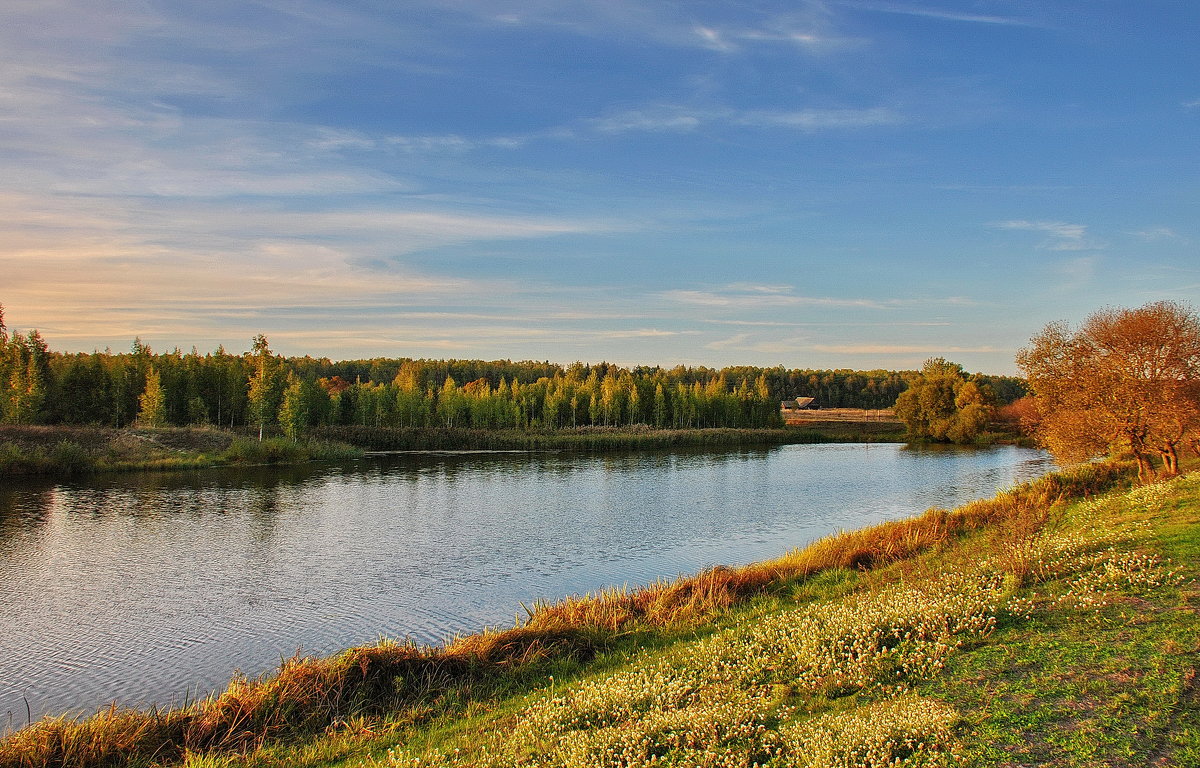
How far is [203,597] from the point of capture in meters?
17.9

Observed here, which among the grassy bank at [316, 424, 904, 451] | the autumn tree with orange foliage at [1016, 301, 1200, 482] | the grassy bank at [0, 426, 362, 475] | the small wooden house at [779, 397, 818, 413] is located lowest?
the grassy bank at [316, 424, 904, 451]

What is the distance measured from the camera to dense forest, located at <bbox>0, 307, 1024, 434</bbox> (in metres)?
65.3

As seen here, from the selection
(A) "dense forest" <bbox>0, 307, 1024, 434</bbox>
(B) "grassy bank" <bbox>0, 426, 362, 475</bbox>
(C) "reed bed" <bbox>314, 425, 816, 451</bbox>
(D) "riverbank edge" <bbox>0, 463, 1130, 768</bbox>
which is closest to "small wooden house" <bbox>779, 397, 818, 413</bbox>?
(A) "dense forest" <bbox>0, 307, 1024, 434</bbox>

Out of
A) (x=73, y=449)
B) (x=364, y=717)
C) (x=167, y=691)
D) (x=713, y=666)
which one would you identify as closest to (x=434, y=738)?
(x=364, y=717)

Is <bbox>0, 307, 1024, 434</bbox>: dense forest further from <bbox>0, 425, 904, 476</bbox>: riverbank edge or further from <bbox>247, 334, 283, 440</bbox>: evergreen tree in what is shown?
<bbox>0, 425, 904, 476</bbox>: riverbank edge

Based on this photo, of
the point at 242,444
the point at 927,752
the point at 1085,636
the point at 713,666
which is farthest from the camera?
the point at 242,444

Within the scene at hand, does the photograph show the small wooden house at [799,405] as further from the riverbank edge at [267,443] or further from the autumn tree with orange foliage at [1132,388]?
the autumn tree with orange foliage at [1132,388]

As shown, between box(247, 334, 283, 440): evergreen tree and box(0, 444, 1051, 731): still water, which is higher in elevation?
box(247, 334, 283, 440): evergreen tree

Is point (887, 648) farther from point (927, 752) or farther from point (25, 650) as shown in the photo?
point (25, 650)

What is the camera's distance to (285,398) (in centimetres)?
6575

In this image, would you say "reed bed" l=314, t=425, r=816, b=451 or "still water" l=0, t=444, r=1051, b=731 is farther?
"reed bed" l=314, t=425, r=816, b=451

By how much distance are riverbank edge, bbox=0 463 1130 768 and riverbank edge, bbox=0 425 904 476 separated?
1723 inches

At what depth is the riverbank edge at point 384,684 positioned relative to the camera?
7887 millimetres

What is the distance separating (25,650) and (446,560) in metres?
10.2
